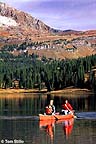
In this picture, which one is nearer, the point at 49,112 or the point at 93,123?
the point at 93,123

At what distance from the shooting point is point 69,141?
6700 cm

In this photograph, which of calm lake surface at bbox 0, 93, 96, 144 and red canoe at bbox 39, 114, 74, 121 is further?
red canoe at bbox 39, 114, 74, 121

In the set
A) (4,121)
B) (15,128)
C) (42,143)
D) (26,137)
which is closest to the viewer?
(42,143)

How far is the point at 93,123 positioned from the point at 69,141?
2316cm

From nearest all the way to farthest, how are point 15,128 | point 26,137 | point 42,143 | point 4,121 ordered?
point 42,143 < point 26,137 < point 15,128 < point 4,121

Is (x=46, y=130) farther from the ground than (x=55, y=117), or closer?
farther from the ground

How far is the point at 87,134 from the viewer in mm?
73625

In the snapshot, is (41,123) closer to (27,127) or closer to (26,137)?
(27,127)

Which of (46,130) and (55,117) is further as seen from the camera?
(55,117)

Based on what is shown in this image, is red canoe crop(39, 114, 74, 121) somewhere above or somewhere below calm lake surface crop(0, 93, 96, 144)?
below

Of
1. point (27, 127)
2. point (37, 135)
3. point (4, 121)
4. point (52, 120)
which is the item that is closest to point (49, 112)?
point (52, 120)

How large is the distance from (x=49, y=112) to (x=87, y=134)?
2860 centimetres

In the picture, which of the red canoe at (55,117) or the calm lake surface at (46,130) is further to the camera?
the red canoe at (55,117)

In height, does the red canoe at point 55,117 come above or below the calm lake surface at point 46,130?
below
